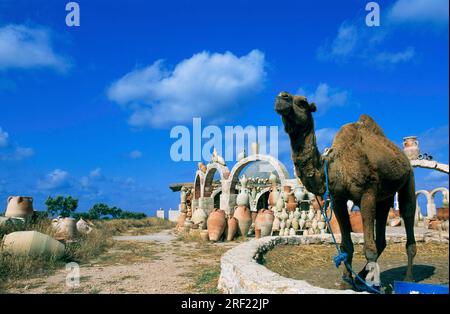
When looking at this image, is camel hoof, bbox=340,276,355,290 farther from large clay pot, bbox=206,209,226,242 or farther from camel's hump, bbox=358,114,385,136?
large clay pot, bbox=206,209,226,242

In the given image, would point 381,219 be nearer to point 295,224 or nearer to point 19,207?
point 295,224

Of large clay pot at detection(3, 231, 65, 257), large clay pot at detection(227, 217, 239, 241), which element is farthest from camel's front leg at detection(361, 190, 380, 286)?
large clay pot at detection(227, 217, 239, 241)

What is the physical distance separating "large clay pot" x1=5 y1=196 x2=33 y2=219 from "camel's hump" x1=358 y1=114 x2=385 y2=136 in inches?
Answer: 413

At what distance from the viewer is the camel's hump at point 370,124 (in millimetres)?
4082

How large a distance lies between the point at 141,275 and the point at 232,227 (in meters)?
5.70

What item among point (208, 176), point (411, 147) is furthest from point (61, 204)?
point (411, 147)

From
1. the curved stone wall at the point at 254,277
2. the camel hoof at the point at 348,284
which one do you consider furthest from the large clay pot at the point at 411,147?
the camel hoof at the point at 348,284

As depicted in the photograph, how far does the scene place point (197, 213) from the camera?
43.5ft

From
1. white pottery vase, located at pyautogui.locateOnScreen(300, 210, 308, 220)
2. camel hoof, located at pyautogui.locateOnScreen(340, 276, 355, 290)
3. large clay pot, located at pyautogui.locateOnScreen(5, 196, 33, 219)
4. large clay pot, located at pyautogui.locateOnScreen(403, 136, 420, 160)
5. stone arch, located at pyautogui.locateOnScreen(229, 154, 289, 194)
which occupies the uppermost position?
large clay pot, located at pyautogui.locateOnScreen(403, 136, 420, 160)

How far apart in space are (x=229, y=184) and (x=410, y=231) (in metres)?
10.6

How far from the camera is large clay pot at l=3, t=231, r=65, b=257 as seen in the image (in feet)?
22.2

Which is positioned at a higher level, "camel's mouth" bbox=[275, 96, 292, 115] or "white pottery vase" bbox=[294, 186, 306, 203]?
"camel's mouth" bbox=[275, 96, 292, 115]
